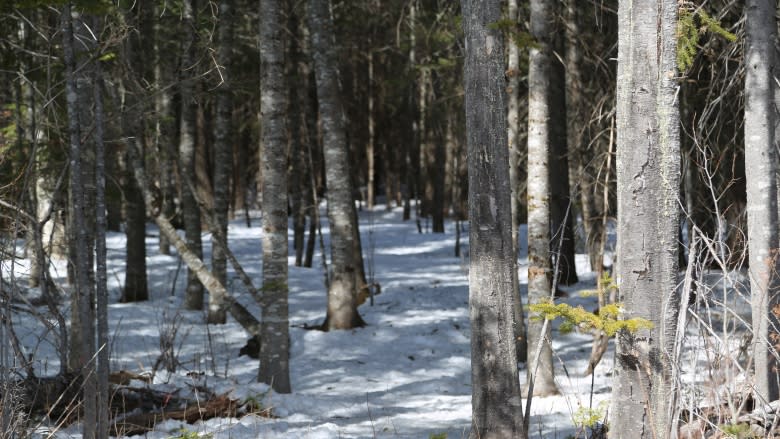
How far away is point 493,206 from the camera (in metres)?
5.21

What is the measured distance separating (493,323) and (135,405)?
388cm

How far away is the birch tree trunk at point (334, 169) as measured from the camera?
37.3 feet

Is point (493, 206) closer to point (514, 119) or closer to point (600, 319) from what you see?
point (600, 319)

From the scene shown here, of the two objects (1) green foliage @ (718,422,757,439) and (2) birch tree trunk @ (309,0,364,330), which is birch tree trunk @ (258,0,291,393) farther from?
(1) green foliage @ (718,422,757,439)

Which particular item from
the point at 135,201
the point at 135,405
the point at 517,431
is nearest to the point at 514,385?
the point at 517,431

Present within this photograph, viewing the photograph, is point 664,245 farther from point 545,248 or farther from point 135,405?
point 135,405

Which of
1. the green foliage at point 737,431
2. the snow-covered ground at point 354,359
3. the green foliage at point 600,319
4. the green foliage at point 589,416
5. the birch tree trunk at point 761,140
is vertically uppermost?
the birch tree trunk at point 761,140

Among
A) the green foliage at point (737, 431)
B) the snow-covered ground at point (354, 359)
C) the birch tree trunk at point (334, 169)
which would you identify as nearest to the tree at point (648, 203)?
the green foliage at point (737, 431)

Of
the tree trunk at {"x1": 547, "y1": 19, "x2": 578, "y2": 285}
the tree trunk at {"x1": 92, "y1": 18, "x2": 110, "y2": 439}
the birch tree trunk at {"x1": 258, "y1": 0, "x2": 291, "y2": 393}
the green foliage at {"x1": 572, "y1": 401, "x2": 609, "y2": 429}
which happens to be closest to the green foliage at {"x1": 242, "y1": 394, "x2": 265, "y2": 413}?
the birch tree trunk at {"x1": 258, "y1": 0, "x2": 291, "y2": 393}

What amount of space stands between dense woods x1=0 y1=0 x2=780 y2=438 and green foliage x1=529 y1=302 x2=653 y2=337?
2cm

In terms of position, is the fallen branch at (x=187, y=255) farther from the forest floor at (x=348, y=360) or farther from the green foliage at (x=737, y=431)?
the green foliage at (x=737, y=431)

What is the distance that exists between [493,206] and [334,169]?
6457mm

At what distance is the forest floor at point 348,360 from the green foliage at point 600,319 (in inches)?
13.2

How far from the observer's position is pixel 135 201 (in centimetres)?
1405
